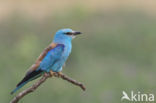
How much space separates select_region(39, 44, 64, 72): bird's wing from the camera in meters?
3.30

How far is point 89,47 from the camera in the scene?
923 centimetres

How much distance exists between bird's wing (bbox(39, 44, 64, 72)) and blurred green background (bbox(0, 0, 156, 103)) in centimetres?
261

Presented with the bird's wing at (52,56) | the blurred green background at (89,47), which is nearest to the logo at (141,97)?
the blurred green background at (89,47)

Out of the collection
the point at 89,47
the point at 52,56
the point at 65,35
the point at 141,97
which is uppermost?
the point at 65,35

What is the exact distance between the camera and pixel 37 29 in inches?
404

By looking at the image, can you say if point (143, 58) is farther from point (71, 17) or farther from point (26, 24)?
point (26, 24)

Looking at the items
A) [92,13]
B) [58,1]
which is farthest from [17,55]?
[58,1]

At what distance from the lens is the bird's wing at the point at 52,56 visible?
3.30 meters

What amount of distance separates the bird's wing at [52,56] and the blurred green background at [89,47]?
2610 mm

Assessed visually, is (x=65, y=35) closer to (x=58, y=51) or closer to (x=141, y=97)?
(x=58, y=51)

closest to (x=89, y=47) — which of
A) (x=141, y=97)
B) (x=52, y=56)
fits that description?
(x=141, y=97)

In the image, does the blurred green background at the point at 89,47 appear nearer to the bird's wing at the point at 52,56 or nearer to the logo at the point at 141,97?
the logo at the point at 141,97

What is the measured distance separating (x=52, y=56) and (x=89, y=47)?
5739mm

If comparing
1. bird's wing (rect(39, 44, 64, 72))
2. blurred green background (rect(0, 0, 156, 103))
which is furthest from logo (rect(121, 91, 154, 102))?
bird's wing (rect(39, 44, 64, 72))
